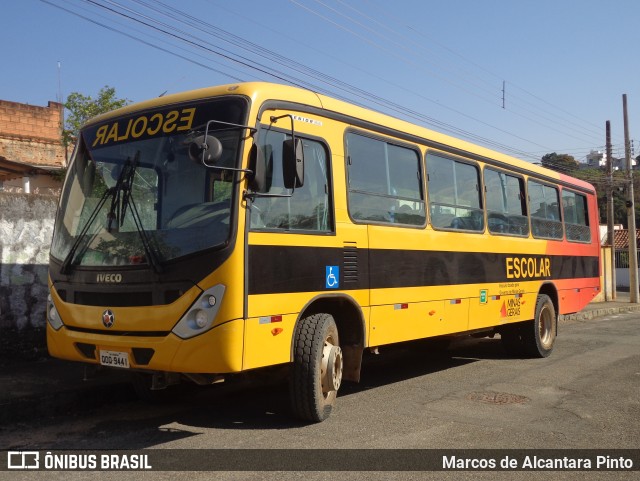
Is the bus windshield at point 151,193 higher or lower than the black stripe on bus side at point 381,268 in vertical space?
higher

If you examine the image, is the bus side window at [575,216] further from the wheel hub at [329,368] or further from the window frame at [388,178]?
the wheel hub at [329,368]

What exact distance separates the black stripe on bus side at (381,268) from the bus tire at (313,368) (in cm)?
35

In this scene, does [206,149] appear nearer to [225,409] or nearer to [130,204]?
[130,204]

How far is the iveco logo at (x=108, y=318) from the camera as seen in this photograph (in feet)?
18.6

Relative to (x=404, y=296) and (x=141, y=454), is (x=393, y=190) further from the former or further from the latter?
(x=141, y=454)

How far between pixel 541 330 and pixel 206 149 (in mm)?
7628

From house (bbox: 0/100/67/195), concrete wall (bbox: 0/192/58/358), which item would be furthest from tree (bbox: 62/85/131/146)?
concrete wall (bbox: 0/192/58/358)

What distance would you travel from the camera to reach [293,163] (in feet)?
18.6

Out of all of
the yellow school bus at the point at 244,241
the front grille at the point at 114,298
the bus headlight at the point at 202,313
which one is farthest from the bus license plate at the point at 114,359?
the bus headlight at the point at 202,313

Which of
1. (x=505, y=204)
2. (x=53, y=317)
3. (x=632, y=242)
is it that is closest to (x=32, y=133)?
(x=505, y=204)

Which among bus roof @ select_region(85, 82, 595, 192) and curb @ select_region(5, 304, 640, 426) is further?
curb @ select_region(5, 304, 640, 426)

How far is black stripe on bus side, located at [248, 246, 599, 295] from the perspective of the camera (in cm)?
570

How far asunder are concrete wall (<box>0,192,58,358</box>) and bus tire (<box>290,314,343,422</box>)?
4.33m
